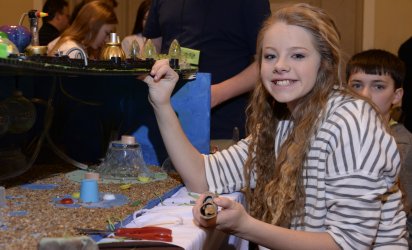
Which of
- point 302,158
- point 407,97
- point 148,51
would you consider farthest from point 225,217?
point 407,97

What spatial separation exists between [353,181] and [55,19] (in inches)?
129

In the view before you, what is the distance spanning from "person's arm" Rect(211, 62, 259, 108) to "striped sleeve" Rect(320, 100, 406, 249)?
2.53ft

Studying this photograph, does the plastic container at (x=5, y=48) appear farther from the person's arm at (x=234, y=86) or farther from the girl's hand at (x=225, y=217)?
the person's arm at (x=234, y=86)

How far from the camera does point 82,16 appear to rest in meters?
3.19

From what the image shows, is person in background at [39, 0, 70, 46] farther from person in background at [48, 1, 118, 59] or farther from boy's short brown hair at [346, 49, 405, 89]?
boy's short brown hair at [346, 49, 405, 89]

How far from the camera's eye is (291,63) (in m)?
1.44

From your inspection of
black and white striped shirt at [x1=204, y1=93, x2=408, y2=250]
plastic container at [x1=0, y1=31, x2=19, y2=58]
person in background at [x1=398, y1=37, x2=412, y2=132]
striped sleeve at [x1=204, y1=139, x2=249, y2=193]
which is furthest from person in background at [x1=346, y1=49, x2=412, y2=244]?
plastic container at [x1=0, y1=31, x2=19, y2=58]

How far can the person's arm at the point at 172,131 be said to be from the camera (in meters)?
1.60

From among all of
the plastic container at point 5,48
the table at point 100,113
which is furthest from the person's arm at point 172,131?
the plastic container at point 5,48

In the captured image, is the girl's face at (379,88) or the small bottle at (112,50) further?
the girl's face at (379,88)

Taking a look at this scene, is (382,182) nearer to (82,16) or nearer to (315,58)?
(315,58)

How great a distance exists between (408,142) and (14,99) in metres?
1.65

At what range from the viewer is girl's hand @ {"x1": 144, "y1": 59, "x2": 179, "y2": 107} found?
5.25 ft

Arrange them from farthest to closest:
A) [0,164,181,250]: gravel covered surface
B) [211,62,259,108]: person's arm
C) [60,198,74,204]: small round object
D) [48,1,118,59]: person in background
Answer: [48,1,118,59]: person in background < [211,62,259,108]: person's arm < [60,198,74,204]: small round object < [0,164,181,250]: gravel covered surface
